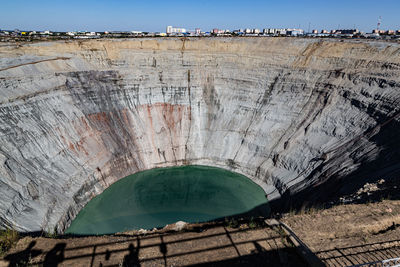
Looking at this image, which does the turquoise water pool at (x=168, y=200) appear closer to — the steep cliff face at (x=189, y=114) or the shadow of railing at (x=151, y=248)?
the steep cliff face at (x=189, y=114)

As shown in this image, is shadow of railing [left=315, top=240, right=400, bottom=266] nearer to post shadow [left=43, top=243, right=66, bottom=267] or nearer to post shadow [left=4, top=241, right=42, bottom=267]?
post shadow [left=43, top=243, right=66, bottom=267]

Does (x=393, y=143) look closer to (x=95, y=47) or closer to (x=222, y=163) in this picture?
(x=222, y=163)

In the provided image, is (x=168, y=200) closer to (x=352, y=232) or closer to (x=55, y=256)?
(x=55, y=256)

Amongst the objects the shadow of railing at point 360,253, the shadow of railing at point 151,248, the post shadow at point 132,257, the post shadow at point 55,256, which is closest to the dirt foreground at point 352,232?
the shadow of railing at point 360,253

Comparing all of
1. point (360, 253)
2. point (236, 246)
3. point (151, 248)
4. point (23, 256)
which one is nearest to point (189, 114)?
point (151, 248)

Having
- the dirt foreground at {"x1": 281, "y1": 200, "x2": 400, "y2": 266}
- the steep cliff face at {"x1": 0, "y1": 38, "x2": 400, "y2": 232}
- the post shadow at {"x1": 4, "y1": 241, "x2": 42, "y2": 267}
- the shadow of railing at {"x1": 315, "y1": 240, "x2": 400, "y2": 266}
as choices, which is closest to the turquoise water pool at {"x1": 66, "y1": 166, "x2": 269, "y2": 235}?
the steep cliff face at {"x1": 0, "y1": 38, "x2": 400, "y2": 232}
